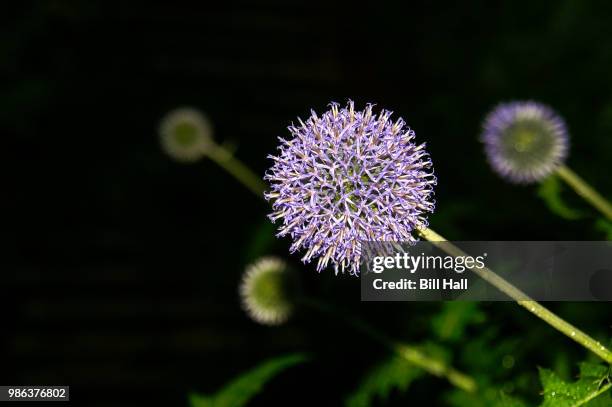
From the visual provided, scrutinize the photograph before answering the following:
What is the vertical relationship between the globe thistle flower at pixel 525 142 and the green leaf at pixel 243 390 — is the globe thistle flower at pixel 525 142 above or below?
above

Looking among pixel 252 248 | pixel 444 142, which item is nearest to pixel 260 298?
pixel 252 248

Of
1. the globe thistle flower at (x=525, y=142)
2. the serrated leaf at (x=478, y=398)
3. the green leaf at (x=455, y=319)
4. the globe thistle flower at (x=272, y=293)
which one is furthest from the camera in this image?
the globe thistle flower at (x=272, y=293)

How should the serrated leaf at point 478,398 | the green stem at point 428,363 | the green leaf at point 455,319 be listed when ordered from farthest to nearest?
1. the green stem at point 428,363
2. the serrated leaf at point 478,398
3. the green leaf at point 455,319

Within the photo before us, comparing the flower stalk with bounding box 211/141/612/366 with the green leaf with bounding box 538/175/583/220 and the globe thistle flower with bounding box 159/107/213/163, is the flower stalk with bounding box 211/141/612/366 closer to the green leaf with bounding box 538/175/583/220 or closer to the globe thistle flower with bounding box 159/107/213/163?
the green leaf with bounding box 538/175/583/220

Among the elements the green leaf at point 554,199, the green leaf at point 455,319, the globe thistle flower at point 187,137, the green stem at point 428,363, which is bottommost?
the green stem at point 428,363

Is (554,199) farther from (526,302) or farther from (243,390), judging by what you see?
(243,390)

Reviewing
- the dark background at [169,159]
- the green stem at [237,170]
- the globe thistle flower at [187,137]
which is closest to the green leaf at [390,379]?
the green stem at [237,170]

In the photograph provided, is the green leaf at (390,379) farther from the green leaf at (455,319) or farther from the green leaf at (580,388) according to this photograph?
the green leaf at (580,388)
